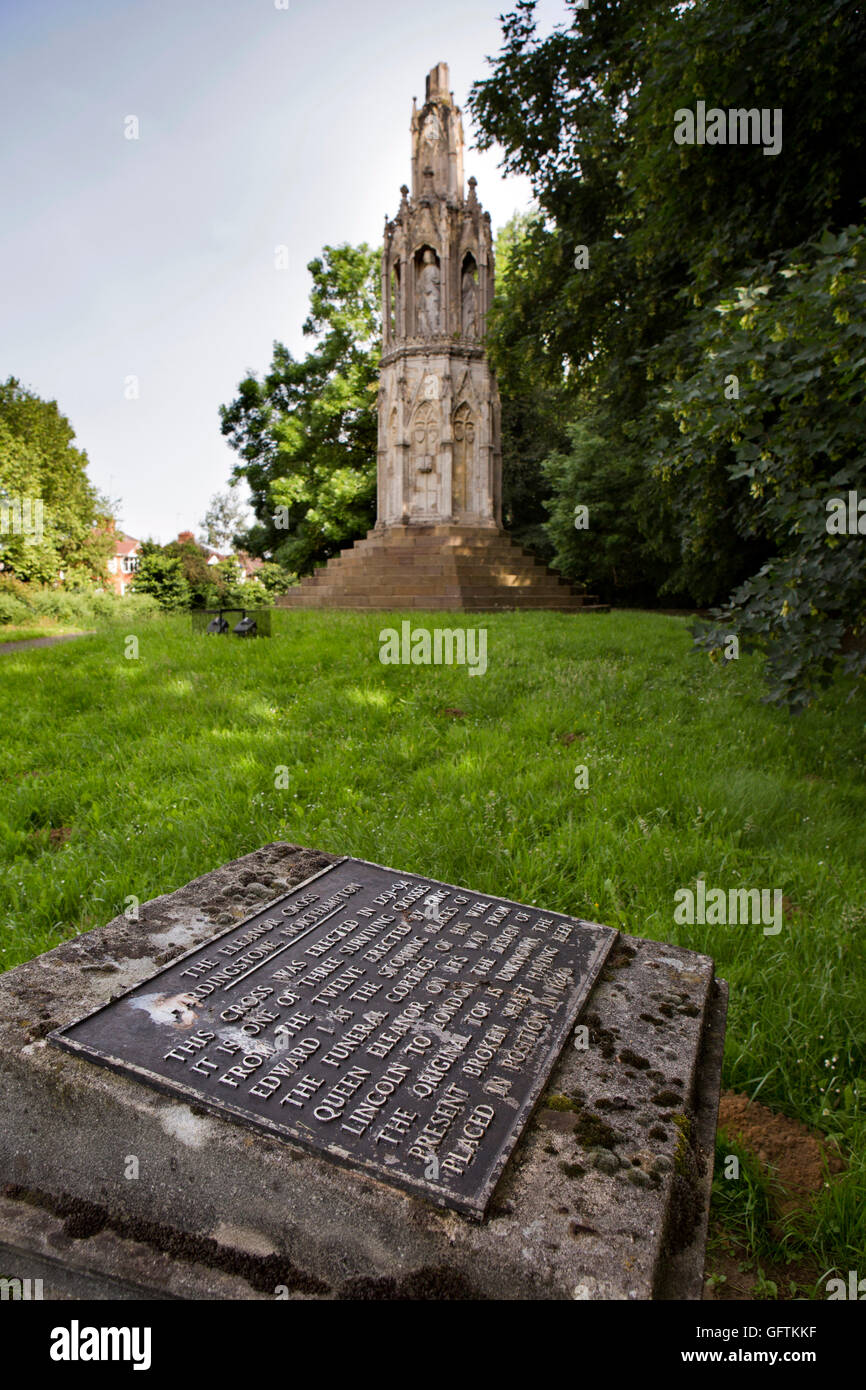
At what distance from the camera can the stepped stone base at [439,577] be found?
635 inches

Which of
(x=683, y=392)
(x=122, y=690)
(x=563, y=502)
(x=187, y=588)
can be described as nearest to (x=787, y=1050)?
(x=683, y=392)

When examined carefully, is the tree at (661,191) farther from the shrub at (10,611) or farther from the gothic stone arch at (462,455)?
the shrub at (10,611)

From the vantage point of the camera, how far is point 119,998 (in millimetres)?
2213

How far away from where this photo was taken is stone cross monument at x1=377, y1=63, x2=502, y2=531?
18875 millimetres

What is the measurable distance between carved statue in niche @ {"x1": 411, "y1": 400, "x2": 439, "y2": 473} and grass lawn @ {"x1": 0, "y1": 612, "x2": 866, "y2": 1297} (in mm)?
12545

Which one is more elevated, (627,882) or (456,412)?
(456,412)

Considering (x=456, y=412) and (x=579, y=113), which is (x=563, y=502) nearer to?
(x=456, y=412)

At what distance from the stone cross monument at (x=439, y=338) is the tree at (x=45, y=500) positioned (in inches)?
651

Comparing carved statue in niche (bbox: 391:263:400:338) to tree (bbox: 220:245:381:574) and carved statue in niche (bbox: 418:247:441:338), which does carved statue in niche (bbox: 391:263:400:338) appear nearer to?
carved statue in niche (bbox: 418:247:441:338)

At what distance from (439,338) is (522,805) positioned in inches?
690

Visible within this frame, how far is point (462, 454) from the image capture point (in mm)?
19578
